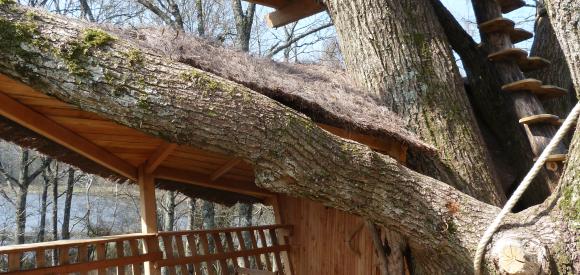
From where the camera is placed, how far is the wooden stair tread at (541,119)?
392 centimetres

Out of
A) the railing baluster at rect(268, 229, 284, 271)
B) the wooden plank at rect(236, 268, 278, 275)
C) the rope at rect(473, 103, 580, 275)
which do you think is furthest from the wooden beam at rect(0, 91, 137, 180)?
the rope at rect(473, 103, 580, 275)

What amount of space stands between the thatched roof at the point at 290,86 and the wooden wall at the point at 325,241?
107cm

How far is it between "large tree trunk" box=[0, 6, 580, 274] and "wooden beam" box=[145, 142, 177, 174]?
4.64ft

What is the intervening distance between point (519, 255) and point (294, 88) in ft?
5.40

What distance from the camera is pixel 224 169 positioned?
15.5ft

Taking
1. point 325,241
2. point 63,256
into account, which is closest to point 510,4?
point 325,241

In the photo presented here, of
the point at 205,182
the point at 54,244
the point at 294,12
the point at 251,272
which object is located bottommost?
the point at 251,272

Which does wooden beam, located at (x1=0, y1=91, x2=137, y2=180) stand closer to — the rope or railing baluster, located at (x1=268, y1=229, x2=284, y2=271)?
railing baluster, located at (x1=268, y1=229, x2=284, y2=271)

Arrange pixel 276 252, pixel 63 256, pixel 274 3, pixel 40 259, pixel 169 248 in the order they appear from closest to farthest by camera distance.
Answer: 1. pixel 40 259
2. pixel 63 256
3. pixel 169 248
4. pixel 276 252
5. pixel 274 3

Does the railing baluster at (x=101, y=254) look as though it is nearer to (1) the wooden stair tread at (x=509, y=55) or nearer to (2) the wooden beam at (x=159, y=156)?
(2) the wooden beam at (x=159, y=156)

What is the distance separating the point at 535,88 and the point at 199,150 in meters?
2.48

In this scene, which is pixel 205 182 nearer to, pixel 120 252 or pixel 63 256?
pixel 120 252

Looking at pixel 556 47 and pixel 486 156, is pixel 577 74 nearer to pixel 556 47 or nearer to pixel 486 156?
pixel 486 156

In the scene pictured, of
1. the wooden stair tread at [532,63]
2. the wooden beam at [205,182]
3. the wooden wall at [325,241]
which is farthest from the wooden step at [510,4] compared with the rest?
the wooden beam at [205,182]
